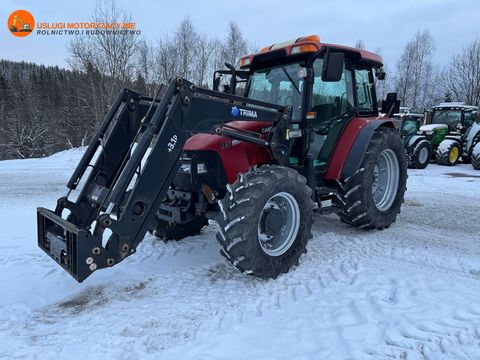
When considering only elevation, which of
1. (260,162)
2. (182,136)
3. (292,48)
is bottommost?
(260,162)

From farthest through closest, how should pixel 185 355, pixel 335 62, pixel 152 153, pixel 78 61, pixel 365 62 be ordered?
pixel 78 61 → pixel 365 62 → pixel 335 62 → pixel 152 153 → pixel 185 355

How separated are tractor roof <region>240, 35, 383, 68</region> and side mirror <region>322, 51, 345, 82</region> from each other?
0.30m

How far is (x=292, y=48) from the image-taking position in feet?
14.0

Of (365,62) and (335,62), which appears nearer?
(335,62)

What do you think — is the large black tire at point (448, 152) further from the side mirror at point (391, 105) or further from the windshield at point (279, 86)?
the windshield at point (279, 86)

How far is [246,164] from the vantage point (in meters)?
4.01

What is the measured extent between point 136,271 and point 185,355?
1595mm

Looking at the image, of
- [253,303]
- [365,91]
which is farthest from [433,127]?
[253,303]

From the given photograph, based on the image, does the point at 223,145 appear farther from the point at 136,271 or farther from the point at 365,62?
the point at 365,62

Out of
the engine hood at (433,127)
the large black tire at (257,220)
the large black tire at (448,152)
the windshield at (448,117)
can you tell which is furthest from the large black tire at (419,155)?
the large black tire at (257,220)

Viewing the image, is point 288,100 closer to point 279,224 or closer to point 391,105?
point 279,224

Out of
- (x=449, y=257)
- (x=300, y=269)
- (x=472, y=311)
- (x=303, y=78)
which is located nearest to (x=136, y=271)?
(x=300, y=269)

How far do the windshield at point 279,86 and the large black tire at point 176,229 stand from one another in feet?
5.56

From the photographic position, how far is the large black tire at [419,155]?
1288 centimetres
